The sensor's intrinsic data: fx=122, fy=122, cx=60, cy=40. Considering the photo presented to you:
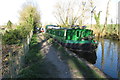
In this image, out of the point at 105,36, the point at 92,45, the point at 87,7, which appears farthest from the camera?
the point at 87,7

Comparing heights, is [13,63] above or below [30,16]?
below

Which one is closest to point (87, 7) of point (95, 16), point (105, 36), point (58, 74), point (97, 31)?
point (95, 16)

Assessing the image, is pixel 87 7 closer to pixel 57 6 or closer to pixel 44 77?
pixel 57 6

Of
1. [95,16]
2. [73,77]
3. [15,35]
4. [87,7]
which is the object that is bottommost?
[73,77]

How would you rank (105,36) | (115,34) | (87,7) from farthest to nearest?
(87,7) → (105,36) → (115,34)

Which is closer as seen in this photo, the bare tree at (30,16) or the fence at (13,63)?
the fence at (13,63)

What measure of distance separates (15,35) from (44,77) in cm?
1360

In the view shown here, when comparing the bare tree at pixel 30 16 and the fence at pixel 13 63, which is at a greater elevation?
the bare tree at pixel 30 16

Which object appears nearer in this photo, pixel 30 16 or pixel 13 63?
pixel 13 63

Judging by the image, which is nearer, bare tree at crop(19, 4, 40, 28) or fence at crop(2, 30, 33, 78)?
fence at crop(2, 30, 33, 78)

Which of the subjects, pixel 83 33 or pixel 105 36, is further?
pixel 105 36

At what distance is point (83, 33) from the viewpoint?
14.8m

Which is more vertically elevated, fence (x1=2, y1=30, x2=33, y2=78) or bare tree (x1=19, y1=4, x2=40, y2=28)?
bare tree (x1=19, y1=4, x2=40, y2=28)

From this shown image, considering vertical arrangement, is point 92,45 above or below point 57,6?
below
